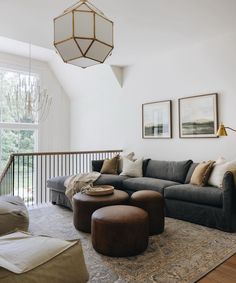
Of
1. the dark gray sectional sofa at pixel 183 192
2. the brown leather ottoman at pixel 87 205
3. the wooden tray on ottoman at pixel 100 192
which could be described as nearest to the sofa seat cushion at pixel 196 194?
the dark gray sectional sofa at pixel 183 192

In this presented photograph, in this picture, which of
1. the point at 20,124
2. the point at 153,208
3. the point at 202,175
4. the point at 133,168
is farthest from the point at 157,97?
the point at 20,124

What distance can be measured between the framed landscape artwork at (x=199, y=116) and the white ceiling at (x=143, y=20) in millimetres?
1062

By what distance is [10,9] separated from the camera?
131 inches

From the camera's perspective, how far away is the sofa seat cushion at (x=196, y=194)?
3.28 metres

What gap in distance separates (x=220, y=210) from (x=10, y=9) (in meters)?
3.84

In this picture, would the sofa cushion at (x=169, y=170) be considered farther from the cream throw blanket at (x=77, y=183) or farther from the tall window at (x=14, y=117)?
the tall window at (x=14, y=117)

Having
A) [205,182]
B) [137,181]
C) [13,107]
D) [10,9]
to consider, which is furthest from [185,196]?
[13,107]

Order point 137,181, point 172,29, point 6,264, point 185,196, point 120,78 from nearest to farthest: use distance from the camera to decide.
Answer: point 6,264
point 185,196
point 172,29
point 137,181
point 120,78

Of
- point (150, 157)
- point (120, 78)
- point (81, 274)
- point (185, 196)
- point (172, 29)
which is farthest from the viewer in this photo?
point (120, 78)

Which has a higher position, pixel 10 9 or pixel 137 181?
pixel 10 9

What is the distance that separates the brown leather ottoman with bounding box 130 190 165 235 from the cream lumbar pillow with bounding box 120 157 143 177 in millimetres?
1533

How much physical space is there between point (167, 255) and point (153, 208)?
0.73 m

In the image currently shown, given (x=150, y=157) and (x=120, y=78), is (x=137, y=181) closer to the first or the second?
(x=150, y=157)

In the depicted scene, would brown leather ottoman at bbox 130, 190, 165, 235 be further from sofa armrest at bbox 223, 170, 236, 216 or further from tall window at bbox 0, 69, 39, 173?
tall window at bbox 0, 69, 39, 173
